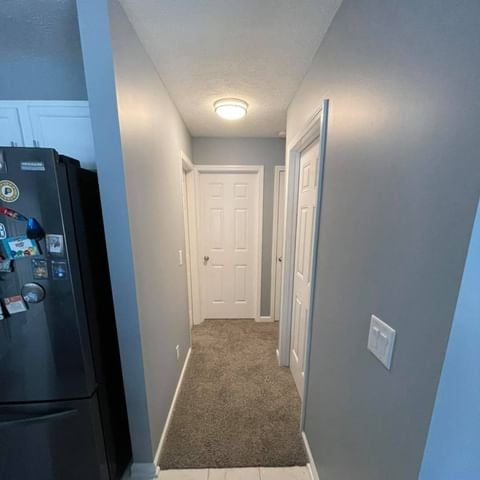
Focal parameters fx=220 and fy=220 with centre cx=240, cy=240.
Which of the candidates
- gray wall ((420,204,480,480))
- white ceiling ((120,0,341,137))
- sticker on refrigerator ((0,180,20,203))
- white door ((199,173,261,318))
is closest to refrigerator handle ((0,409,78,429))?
sticker on refrigerator ((0,180,20,203))

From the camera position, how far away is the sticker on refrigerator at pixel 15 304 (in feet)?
3.00

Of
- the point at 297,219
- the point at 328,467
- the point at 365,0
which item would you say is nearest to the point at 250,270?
the point at 297,219

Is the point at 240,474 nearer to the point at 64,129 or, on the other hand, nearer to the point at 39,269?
the point at 39,269

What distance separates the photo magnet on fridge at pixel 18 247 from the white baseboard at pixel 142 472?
1.32 meters

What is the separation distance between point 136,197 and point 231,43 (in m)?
0.99

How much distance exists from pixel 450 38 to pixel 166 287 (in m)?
1.70

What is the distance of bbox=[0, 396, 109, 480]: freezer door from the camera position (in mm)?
959

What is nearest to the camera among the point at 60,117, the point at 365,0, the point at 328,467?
the point at 365,0

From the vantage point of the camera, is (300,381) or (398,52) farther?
(300,381)

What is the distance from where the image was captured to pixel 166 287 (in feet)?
5.29

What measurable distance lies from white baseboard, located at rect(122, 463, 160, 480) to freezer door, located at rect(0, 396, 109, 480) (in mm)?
327

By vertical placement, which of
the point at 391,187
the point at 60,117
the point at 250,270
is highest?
the point at 60,117

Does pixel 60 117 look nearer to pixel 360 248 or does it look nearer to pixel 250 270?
pixel 360 248

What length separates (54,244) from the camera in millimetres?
915
